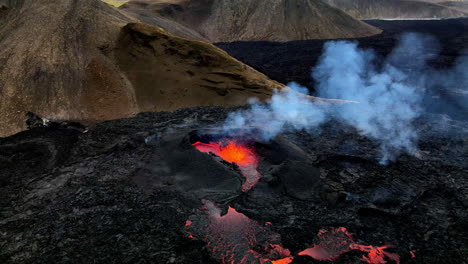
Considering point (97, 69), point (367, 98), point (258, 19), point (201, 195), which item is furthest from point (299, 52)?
point (201, 195)

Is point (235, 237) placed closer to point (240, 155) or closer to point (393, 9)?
point (240, 155)

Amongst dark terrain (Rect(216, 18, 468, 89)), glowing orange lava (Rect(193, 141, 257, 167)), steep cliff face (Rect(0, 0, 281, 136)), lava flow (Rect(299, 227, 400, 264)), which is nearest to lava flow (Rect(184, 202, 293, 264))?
lava flow (Rect(299, 227, 400, 264))

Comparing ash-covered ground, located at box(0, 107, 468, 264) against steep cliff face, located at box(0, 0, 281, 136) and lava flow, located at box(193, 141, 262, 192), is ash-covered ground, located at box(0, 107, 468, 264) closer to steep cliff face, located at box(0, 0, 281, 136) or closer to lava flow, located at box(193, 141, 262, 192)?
lava flow, located at box(193, 141, 262, 192)

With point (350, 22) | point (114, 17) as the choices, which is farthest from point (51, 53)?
point (350, 22)

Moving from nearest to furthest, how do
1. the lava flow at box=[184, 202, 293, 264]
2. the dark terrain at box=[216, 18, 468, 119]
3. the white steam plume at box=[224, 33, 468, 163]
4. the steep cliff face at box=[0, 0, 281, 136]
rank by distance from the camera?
the lava flow at box=[184, 202, 293, 264]
the white steam plume at box=[224, 33, 468, 163]
the steep cliff face at box=[0, 0, 281, 136]
the dark terrain at box=[216, 18, 468, 119]

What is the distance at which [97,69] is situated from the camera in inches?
594

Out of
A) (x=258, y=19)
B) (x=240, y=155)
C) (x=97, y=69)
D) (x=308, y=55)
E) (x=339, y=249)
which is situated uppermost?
(x=258, y=19)

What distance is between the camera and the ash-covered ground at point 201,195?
6.34 m

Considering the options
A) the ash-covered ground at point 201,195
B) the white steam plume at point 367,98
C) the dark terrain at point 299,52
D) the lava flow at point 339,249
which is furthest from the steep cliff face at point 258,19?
the lava flow at point 339,249

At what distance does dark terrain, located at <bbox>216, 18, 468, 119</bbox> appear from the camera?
18147 millimetres

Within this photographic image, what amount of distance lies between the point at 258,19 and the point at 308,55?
1534cm

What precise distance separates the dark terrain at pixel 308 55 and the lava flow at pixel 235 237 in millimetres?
13740

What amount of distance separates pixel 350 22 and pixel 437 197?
42.5 m

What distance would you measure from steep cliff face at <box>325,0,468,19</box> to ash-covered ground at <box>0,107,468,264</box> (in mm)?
71895
